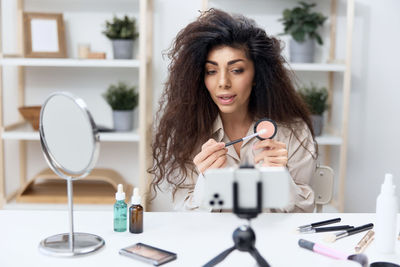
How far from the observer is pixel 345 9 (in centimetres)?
284

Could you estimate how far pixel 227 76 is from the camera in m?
1.70

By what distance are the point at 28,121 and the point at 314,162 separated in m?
1.68

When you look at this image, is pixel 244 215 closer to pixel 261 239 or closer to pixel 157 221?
pixel 261 239

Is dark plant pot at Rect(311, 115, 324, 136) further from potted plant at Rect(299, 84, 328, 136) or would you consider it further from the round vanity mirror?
the round vanity mirror

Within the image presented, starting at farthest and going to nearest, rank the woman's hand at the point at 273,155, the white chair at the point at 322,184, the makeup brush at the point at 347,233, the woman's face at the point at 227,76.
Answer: the white chair at the point at 322,184
the woman's face at the point at 227,76
the woman's hand at the point at 273,155
the makeup brush at the point at 347,233

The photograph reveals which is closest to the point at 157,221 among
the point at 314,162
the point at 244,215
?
the point at 244,215

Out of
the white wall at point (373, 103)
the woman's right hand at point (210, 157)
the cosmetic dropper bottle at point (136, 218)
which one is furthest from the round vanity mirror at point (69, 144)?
the white wall at point (373, 103)

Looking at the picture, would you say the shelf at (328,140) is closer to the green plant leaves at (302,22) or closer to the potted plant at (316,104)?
the potted plant at (316,104)

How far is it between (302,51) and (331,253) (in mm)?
1748

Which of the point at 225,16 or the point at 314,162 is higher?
the point at 225,16

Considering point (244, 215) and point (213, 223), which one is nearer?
point (244, 215)

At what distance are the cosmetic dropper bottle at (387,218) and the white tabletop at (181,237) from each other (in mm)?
26

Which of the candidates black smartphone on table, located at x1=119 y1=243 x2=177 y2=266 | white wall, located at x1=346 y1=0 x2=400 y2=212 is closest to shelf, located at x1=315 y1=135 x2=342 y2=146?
white wall, located at x1=346 y1=0 x2=400 y2=212

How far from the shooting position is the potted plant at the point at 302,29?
2.65m
